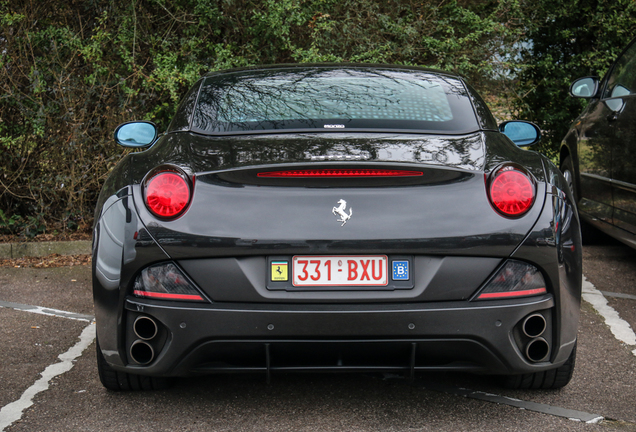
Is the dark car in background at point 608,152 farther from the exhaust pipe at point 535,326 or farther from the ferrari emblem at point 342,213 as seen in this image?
the ferrari emblem at point 342,213

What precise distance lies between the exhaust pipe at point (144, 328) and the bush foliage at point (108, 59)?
4505 millimetres

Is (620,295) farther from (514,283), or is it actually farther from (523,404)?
(514,283)

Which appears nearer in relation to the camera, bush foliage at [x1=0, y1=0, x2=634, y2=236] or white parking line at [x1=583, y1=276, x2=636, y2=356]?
white parking line at [x1=583, y1=276, x2=636, y2=356]

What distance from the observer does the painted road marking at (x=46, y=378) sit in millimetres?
2947

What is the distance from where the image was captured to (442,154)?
110 inches

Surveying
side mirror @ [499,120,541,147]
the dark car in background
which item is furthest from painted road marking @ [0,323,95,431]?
the dark car in background

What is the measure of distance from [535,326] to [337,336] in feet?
2.46

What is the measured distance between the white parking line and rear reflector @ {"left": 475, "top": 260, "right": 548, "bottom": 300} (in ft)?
4.70

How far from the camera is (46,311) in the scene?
15.7ft

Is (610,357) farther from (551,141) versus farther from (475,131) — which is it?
(551,141)

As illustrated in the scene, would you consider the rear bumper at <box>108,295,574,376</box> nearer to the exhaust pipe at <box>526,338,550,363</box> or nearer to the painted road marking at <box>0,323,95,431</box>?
the exhaust pipe at <box>526,338,550,363</box>

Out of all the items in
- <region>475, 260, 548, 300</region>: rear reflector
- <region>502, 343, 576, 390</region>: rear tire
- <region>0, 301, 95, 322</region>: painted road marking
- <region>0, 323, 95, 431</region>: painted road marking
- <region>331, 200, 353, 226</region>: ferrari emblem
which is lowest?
<region>0, 301, 95, 322</region>: painted road marking

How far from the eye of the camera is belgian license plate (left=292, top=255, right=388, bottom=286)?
8.42 ft

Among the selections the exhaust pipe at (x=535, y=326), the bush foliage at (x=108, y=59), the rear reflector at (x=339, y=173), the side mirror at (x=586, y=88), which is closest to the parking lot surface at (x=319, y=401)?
the exhaust pipe at (x=535, y=326)
